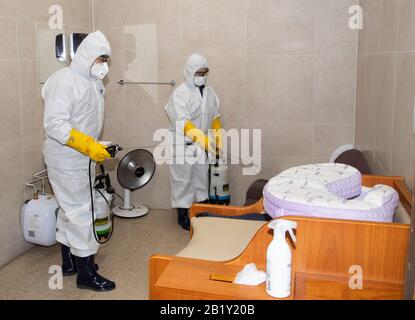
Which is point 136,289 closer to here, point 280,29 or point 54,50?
point 54,50

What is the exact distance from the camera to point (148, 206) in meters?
4.37

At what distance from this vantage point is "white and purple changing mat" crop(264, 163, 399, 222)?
52.1 inches

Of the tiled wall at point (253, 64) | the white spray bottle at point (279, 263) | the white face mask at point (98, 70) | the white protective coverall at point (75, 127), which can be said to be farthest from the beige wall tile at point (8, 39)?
the white spray bottle at point (279, 263)

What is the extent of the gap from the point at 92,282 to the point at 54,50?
180 cm

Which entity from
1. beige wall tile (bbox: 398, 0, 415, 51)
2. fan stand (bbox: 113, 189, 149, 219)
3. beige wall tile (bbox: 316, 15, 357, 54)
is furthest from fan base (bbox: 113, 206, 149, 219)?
beige wall tile (bbox: 398, 0, 415, 51)

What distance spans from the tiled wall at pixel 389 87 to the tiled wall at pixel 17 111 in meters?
2.34

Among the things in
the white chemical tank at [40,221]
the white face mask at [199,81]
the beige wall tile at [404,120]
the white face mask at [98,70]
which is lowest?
the white chemical tank at [40,221]

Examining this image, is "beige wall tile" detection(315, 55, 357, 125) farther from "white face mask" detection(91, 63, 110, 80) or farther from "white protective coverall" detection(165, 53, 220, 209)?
"white face mask" detection(91, 63, 110, 80)

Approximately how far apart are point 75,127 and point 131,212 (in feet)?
5.24

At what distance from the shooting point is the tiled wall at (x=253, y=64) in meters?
3.74

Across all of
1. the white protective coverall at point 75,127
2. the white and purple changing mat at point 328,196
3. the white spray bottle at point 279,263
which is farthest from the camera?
the white protective coverall at point 75,127

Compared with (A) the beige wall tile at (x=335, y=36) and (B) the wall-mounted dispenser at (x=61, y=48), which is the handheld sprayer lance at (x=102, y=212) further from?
(A) the beige wall tile at (x=335, y=36)

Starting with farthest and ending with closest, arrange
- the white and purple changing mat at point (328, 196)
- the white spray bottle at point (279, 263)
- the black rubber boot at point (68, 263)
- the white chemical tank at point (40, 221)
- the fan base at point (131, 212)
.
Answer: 1. the fan base at point (131, 212)
2. the white chemical tank at point (40, 221)
3. the black rubber boot at point (68, 263)
4. the white and purple changing mat at point (328, 196)
5. the white spray bottle at point (279, 263)
